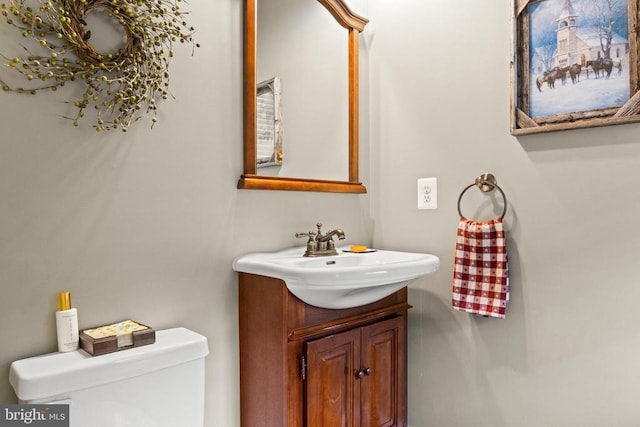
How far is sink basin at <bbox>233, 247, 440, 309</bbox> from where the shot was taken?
1294 mm

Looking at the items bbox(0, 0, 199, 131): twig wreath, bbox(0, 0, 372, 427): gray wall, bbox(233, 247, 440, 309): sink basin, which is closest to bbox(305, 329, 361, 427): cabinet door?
bbox(233, 247, 440, 309): sink basin

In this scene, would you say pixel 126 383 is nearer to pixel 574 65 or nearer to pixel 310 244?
pixel 310 244

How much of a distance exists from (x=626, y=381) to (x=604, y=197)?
603mm

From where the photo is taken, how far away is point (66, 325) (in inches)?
45.9

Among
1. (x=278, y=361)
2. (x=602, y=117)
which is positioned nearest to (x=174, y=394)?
(x=278, y=361)

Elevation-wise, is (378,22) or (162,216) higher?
(378,22)

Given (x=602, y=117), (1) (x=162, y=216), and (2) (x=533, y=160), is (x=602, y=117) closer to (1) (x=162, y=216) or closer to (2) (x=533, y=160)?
(2) (x=533, y=160)

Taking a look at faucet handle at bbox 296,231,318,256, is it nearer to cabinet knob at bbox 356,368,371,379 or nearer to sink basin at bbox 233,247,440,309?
sink basin at bbox 233,247,440,309

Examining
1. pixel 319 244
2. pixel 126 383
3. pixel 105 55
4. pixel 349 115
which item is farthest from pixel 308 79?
pixel 126 383

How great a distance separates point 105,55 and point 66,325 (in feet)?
2.50

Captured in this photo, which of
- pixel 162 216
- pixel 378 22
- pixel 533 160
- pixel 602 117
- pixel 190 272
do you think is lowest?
pixel 190 272

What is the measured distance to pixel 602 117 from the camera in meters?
1.44

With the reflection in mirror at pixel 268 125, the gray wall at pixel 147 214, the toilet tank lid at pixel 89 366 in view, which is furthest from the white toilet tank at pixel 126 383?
the reflection in mirror at pixel 268 125

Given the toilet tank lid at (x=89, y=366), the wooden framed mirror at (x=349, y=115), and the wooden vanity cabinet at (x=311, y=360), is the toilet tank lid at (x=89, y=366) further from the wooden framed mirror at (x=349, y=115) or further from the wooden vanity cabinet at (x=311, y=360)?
the wooden framed mirror at (x=349, y=115)
